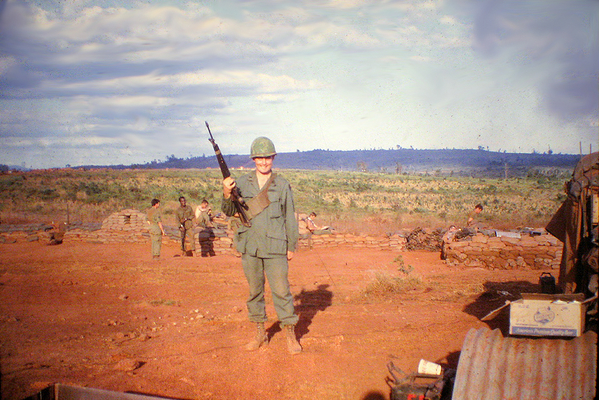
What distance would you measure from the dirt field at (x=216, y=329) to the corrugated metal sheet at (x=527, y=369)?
1030 mm

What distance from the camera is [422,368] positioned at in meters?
4.04

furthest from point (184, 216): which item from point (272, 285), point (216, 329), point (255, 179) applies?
point (272, 285)

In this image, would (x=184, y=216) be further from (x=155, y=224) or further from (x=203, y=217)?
(x=155, y=224)

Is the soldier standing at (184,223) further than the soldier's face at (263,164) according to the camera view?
Yes

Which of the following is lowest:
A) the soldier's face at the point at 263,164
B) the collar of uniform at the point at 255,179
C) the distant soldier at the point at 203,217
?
the distant soldier at the point at 203,217

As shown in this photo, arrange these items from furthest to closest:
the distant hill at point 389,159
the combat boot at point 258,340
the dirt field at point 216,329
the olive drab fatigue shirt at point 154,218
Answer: the distant hill at point 389,159 < the olive drab fatigue shirt at point 154,218 < the combat boot at point 258,340 < the dirt field at point 216,329

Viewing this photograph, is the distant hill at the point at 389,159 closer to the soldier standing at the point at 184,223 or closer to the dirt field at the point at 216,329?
the soldier standing at the point at 184,223

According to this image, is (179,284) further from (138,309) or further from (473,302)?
(473,302)

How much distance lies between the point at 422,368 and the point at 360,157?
150m

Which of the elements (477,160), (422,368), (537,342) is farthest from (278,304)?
(477,160)

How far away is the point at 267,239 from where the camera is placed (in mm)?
4824

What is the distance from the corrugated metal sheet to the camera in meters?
3.04

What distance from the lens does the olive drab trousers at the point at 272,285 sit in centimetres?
487

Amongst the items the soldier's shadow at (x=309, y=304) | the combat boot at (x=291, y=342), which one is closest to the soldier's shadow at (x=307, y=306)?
the soldier's shadow at (x=309, y=304)
